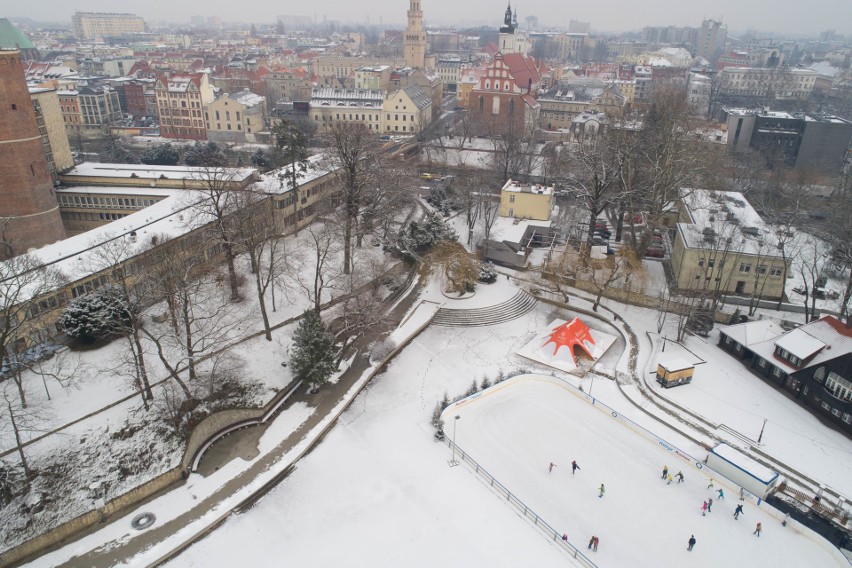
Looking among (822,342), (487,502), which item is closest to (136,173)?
(487,502)

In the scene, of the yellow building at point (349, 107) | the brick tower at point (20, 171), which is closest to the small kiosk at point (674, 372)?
the brick tower at point (20, 171)

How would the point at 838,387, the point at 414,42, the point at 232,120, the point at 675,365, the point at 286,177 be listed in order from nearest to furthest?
the point at 838,387
the point at 675,365
the point at 286,177
the point at 232,120
the point at 414,42

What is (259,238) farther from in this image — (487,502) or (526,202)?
(526,202)

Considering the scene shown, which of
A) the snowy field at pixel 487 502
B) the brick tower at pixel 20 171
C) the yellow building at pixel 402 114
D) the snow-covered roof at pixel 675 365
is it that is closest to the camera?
the snowy field at pixel 487 502

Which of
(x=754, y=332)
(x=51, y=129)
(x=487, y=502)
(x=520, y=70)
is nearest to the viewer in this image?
(x=487, y=502)

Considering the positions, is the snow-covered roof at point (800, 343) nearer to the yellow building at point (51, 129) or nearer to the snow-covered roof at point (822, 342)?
the snow-covered roof at point (822, 342)

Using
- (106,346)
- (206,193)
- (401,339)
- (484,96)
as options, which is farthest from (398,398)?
(484,96)
